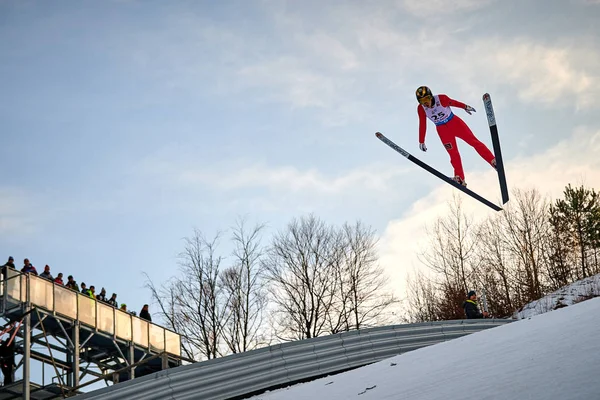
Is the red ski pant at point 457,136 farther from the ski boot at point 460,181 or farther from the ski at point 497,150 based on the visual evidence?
the ski boot at point 460,181

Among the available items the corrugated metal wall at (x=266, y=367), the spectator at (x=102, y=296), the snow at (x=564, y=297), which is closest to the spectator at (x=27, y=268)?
the spectator at (x=102, y=296)

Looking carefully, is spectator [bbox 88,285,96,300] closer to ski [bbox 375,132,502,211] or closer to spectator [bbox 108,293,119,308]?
spectator [bbox 108,293,119,308]

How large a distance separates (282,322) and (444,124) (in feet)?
77.7

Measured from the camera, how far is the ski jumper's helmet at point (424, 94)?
1345 centimetres

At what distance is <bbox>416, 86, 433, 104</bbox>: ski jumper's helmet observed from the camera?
13445 millimetres

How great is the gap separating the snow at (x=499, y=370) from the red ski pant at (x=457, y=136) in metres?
6.27

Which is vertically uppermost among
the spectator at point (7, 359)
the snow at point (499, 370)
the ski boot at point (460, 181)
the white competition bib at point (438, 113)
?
the white competition bib at point (438, 113)

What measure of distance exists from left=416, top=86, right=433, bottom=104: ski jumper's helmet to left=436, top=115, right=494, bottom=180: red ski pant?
2.17 feet

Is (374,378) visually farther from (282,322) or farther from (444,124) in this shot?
(282,322)

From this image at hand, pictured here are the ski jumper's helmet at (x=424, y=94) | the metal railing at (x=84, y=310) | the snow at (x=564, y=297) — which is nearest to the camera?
the ski jumper's helmet at (x=424, y=94)

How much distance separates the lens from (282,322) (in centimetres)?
3562

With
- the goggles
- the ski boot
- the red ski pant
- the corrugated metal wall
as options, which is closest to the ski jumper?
the red ski pant

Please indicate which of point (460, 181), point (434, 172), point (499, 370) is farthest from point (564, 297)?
point (499, 370)

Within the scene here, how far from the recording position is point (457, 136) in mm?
13812
